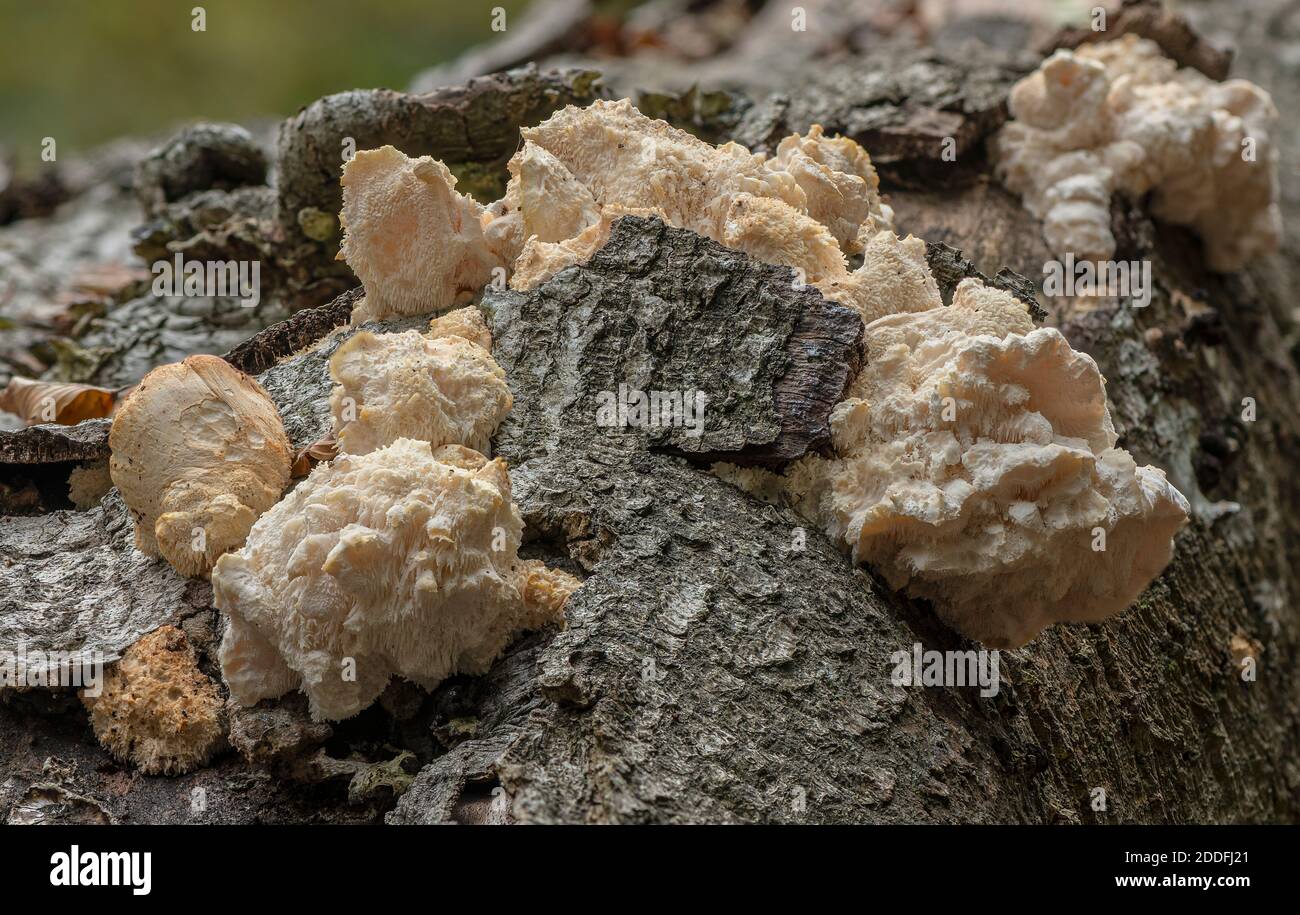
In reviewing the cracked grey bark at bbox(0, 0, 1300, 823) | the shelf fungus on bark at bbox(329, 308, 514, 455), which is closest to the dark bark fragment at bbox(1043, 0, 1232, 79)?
the cracked grey bark at bbox(0, 0, 1300, 823)

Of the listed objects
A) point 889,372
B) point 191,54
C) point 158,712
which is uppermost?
point 191,54

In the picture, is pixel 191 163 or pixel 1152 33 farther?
pixel 1152 33

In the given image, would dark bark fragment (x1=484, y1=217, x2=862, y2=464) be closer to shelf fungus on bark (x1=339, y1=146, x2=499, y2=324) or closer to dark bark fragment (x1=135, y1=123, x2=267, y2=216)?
shelf fungus on bark (x1=339, y1=146, x2=499, y2=324)

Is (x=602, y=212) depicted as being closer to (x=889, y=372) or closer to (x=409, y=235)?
(x=409, y=235)

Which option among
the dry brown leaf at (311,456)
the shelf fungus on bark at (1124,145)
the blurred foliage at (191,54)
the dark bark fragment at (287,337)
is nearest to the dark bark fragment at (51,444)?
the dark bark fragment at (287,337)

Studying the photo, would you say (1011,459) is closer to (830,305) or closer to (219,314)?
(830,305)

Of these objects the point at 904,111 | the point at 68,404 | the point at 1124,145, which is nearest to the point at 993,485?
the point at 68,404
